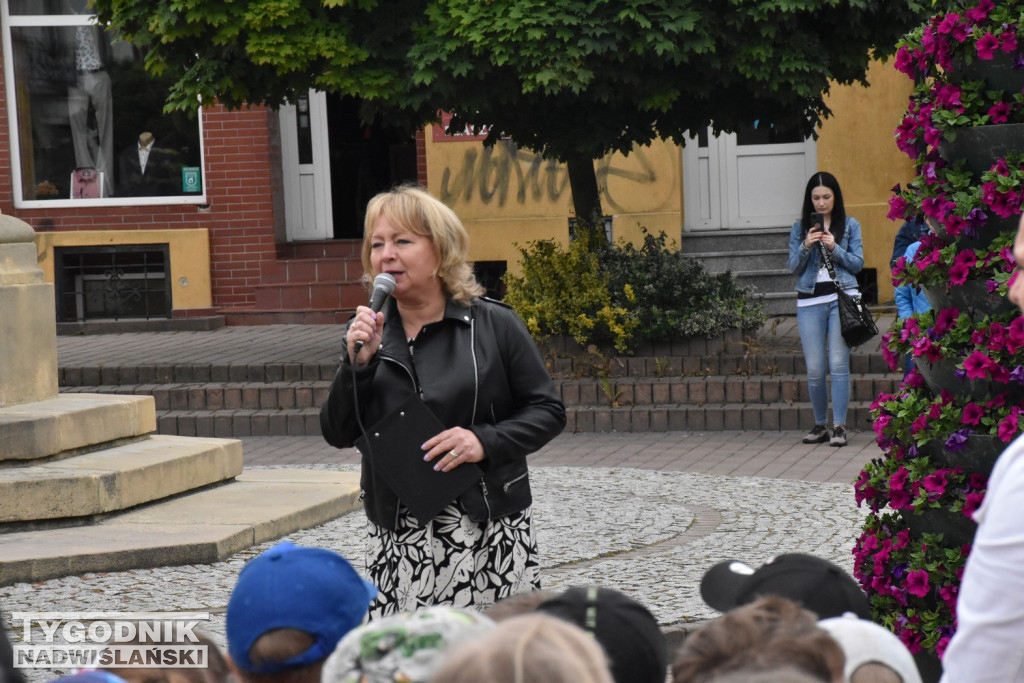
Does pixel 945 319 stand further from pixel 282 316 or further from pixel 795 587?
pixel 282 316

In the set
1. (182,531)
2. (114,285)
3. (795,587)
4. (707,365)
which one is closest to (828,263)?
(707,365)

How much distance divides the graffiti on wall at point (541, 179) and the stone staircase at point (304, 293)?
1.49 m

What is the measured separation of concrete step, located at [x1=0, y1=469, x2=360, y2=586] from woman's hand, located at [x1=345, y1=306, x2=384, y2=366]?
11.4ft

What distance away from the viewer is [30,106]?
17.0 metres

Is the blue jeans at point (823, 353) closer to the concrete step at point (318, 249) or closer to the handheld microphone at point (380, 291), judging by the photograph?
the handheld microphone at point (380, 291)

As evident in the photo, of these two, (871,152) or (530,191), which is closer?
(871,152)

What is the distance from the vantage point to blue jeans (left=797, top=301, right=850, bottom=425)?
10219 millimetres

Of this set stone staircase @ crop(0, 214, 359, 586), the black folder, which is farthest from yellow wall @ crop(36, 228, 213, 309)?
the black folder

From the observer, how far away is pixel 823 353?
33.7ft

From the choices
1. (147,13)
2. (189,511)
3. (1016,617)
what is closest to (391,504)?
(1016,617)

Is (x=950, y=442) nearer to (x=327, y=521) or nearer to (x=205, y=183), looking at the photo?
(x=327, y=521)

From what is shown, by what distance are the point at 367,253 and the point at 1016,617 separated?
240cm

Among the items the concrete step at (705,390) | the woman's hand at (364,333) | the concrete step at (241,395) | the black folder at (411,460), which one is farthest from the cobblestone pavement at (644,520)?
the woman's hand at (364,333)

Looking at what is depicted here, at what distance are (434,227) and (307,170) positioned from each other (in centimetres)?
1366
